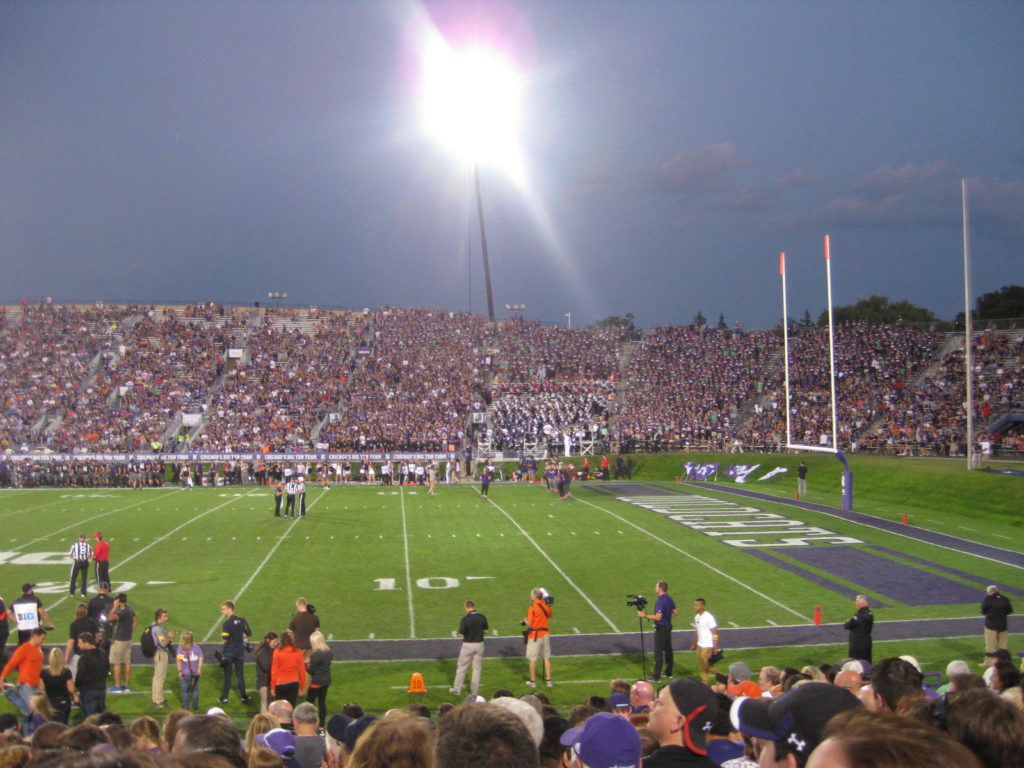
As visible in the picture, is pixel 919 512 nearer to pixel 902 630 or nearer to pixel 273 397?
pixel 902 630

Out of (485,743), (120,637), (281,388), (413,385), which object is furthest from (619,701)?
(413,385)

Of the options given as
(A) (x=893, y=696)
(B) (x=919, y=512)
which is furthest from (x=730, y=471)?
(A) (x=893, y=696)

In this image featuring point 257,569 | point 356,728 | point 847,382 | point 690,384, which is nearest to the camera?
point 356,728

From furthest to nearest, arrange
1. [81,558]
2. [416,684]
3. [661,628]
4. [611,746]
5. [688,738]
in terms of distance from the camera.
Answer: [81,558] → [661,628] → [416,684] → [688,738] → [611,746]

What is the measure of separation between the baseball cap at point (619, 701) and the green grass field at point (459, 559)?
5.22 meters

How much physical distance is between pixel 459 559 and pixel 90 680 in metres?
13.0

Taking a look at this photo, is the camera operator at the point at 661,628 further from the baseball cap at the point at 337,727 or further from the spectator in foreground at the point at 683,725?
the spectator in foreground at the point at 683,725

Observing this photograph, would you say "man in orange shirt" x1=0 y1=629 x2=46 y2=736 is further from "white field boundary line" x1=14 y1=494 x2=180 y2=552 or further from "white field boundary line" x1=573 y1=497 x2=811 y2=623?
"white field boundary line" x1=14 y1=494 x2=180 y2=552

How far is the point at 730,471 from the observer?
44781mm

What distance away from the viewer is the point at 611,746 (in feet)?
11.0

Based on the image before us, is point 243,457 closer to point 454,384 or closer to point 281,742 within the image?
point 454,384

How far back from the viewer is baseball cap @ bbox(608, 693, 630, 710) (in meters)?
7.65

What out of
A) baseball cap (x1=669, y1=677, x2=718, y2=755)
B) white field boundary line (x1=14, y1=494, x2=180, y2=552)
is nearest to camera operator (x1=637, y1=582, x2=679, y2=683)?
baseball cap (x1=669, y1=677, x2=718, y2=755)

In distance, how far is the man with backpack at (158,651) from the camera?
12922mm
